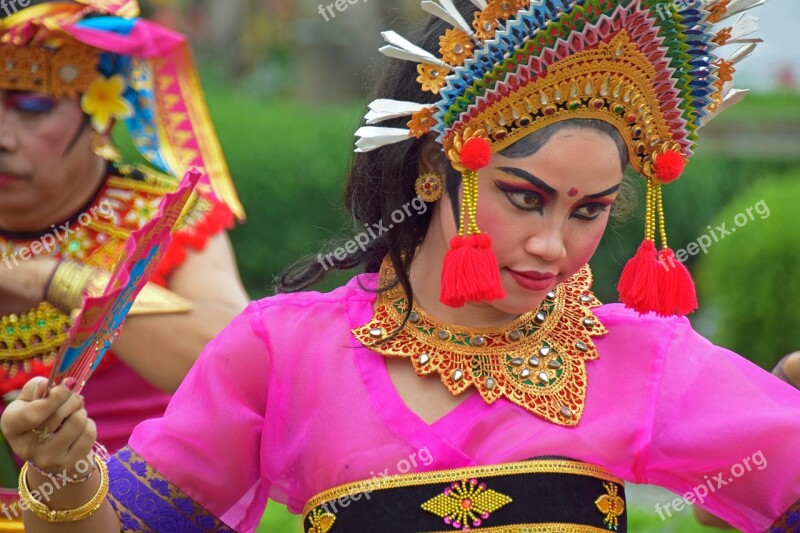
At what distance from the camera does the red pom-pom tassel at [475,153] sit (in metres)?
2.42

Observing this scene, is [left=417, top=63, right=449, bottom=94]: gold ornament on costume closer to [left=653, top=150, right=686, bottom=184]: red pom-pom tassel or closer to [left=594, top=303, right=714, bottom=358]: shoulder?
[left=653, top=150, right=686, bottom=184]: red pom-pom tassel

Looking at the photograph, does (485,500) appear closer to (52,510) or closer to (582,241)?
(582,241)

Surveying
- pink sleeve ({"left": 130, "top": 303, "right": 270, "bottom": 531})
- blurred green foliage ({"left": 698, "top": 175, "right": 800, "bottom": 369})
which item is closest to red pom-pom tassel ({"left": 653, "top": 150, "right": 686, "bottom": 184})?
pink sleeve ({"left": 130, "top": 303, "right": 270, "bottom": 531})

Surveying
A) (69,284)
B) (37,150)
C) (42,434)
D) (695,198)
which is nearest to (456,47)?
(42,434)

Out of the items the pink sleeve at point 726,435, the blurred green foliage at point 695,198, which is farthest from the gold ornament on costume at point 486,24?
the blurred green foliage at point 695,198

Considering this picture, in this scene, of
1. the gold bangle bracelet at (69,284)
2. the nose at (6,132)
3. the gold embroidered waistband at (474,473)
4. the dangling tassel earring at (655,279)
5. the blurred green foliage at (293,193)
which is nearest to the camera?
the gold embroidered waistband at (474,473)

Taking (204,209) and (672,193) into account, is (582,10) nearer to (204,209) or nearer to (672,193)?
(204,209)

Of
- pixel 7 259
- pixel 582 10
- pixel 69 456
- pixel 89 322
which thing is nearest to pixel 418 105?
pixel 582 10

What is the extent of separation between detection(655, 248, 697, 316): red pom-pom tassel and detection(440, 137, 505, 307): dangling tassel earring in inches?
13.6

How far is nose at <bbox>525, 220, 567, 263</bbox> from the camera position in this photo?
2420mm

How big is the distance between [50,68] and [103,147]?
0.94 feet

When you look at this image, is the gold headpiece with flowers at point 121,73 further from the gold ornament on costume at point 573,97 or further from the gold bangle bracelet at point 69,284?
the gold ornament on costume at point 573,97

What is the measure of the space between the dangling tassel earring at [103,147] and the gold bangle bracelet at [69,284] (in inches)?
21.9

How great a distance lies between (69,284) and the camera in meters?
3.51
